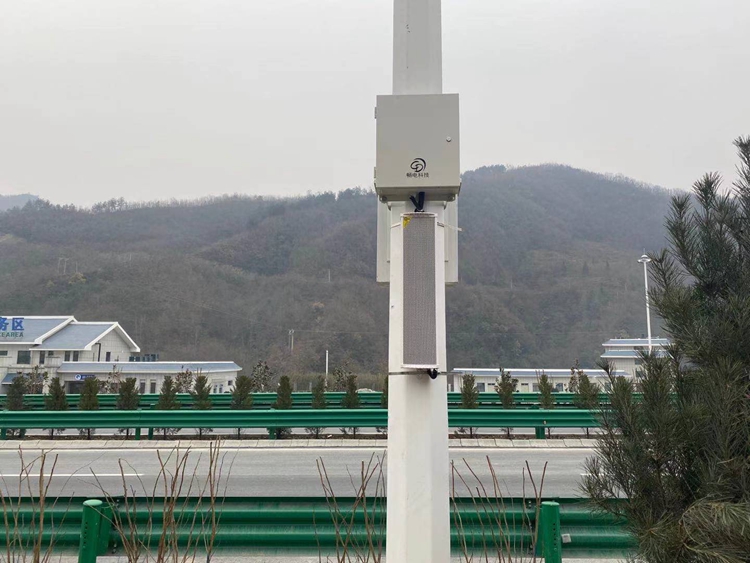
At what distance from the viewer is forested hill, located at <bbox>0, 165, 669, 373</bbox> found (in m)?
75.4

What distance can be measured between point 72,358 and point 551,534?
137 ft

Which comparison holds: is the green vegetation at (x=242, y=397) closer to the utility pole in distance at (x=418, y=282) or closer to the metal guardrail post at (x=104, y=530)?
the metal guardrail post at (x=104, y=530)

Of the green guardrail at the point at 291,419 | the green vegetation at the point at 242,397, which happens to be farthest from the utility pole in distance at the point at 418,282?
the green vegetation at the point at 242,397

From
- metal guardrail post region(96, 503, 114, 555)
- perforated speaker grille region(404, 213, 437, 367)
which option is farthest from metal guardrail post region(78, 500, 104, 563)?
perforated speaker grille region(404, 213, 437, 367)

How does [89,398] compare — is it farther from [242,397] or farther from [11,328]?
[11,328]

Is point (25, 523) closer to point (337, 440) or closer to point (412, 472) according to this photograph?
point (412, 472)

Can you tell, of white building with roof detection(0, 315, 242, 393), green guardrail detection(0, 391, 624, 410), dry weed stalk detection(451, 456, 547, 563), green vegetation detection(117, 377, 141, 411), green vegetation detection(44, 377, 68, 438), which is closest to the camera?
dry weed stalk detection(451, 456, 547, 563)

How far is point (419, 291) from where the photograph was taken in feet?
6.45

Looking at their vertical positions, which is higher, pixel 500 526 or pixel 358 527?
pixel 500 526

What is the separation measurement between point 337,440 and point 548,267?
8572cm

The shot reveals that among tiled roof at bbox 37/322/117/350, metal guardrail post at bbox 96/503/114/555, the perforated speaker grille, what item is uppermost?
tiled roof at bbox 37/322/117/350

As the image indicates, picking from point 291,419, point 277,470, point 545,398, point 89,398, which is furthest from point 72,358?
point 545,398

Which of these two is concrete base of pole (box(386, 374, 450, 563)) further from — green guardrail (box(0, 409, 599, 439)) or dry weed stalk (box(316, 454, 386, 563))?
green guardrail (box(0, 409, 599, 439))

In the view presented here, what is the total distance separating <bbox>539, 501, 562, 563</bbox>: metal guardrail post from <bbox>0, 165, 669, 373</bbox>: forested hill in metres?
64.6
